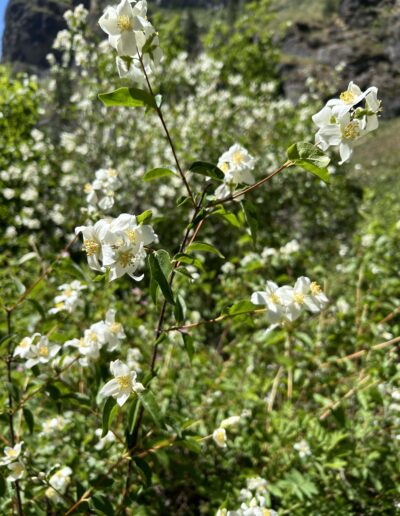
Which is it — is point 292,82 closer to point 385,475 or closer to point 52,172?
point 52,172

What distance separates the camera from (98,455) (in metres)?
1.78

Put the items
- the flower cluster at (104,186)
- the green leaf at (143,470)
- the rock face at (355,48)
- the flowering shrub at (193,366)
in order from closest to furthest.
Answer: the flowering shrub at (193,366)
the green leaf at (143,470)
the flower cluster at (104,186)
the rock face at (355,48)

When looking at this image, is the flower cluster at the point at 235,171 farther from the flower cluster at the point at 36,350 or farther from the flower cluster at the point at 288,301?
the flower cluster at the point at 36,350

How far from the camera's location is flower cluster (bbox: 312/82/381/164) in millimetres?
1004

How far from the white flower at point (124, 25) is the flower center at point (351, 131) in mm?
540

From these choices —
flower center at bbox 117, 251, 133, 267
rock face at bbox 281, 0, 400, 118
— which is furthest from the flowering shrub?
rock face at bbox 281, 0, 400, 118

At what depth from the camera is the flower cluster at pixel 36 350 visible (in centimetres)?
140

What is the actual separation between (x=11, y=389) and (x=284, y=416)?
1324mm

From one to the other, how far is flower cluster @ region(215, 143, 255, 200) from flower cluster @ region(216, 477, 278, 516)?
913 mm

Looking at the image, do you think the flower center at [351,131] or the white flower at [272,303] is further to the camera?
the white flower at [272,303]

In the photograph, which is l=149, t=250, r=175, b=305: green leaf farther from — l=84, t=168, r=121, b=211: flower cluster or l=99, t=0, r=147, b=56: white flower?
l=84, t=168, r=121, b=211: flower cluster

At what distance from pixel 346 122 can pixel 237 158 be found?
368 mm

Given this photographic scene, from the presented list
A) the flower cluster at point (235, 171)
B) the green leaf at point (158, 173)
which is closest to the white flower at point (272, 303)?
the flower cluster at point (235, 171)

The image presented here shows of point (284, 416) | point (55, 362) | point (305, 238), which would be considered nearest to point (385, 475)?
point (284, 416)
